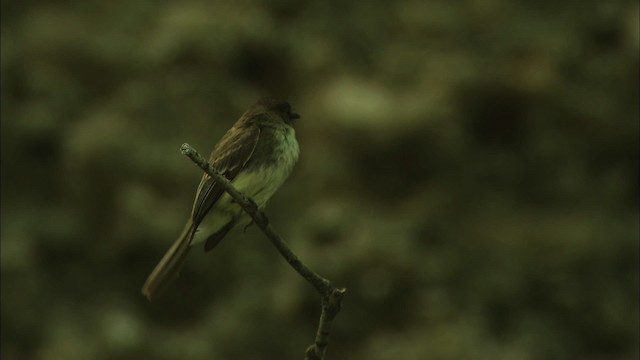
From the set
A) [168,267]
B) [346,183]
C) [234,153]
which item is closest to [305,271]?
[168,267]

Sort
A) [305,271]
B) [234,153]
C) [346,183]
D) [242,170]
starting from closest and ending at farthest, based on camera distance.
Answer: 1. [305,271]
2. [234,153]
3. [242,170]
4. [346,183]

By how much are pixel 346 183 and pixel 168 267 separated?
506cm

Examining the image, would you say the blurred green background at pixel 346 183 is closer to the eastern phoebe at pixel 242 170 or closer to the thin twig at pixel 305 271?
the eastern phoebe at pixel 242 170

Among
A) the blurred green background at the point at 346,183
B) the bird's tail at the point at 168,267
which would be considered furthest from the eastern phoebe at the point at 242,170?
the blurred green background at the point at 346,183

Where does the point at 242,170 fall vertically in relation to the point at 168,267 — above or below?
above

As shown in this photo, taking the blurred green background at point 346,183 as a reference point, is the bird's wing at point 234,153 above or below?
below

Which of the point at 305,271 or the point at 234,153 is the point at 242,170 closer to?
the point at 234,153

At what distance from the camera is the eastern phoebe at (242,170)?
1.77m

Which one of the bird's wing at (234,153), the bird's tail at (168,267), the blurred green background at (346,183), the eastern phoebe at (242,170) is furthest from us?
the blurred green background at (346,183)

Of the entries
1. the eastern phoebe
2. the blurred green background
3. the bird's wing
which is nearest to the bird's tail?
the eastern phoebe

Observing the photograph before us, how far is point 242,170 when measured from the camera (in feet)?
6.96

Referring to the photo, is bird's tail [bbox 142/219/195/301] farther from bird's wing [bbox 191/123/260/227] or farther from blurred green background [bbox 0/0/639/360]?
blurred green background [bbox 0/0/639/360]

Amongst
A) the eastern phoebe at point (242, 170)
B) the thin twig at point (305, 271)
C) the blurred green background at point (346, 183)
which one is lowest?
the thin twig at point (305, 271)

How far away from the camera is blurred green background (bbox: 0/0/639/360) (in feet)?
21.5
